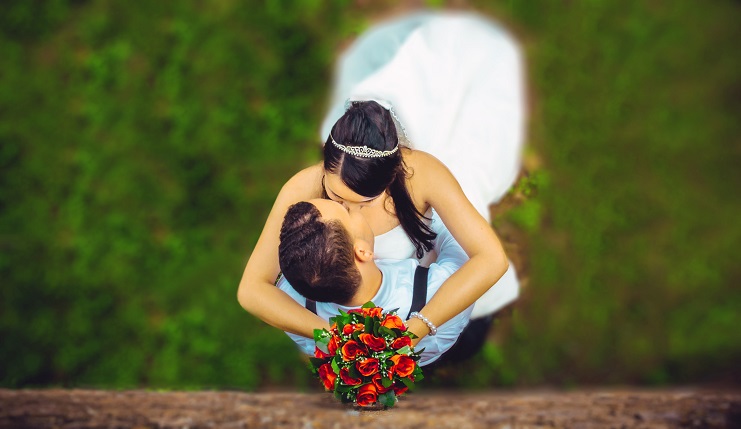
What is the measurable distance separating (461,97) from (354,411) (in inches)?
79.0

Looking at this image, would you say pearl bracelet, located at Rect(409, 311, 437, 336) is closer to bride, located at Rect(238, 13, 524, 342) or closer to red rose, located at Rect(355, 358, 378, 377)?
bride, located at Rect(238, 13, 524, 342)

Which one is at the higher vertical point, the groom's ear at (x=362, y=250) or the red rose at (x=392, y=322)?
the groom's ear at (x=362, y=250)

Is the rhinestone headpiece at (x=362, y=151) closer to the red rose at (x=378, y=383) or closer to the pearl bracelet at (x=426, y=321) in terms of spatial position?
the pearl bracelet at (x=426, y=321)

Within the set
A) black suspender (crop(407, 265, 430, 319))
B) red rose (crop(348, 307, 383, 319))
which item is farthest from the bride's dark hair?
red rose (crop(348, 307, 383, 319))

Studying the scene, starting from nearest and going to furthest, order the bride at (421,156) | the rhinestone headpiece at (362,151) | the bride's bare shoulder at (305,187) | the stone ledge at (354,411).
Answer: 1. the rhinestone headpiece at (362,151)
2. the bride at (421,156)
3. the bride's bare shoulder at (305,187)
4. the stone ledge at (354,411)

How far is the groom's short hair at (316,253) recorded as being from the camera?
288 cm

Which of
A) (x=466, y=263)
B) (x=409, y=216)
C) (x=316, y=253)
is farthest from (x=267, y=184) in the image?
(x=316, y=253)

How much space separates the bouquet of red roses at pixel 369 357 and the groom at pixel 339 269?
5.7 inches

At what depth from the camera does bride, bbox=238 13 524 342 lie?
3.19 metres

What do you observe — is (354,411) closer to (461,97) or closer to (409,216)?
(409,216)

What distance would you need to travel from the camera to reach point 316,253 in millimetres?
2879

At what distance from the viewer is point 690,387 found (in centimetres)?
546

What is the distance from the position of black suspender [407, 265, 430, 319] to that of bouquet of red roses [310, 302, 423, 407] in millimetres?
253

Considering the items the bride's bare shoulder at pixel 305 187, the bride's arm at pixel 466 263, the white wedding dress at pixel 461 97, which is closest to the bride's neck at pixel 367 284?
the bride's arm at pixel 466 263
